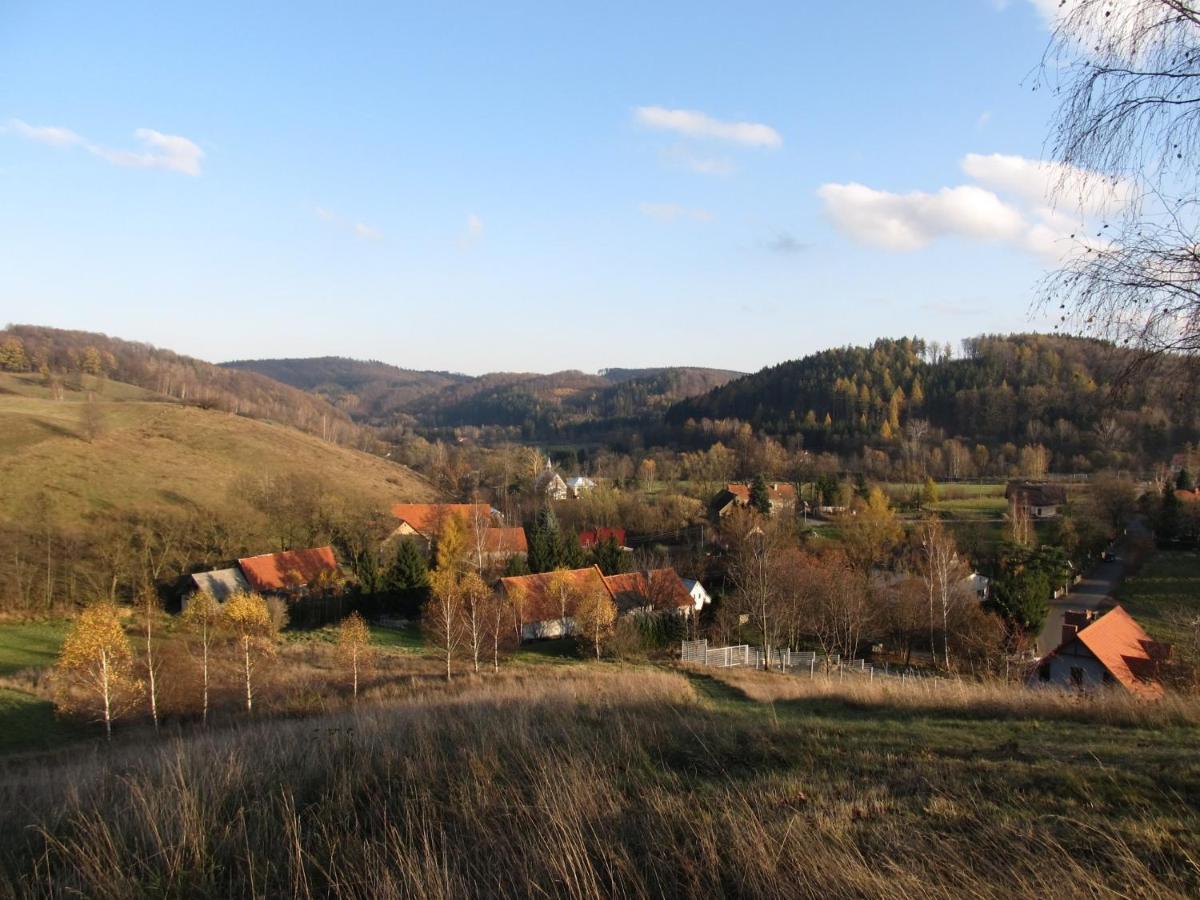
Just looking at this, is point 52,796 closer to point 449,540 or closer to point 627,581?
point 627,581

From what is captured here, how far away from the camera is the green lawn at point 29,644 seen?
1115 inches

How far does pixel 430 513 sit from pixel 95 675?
4326cm

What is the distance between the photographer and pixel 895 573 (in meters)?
44.5

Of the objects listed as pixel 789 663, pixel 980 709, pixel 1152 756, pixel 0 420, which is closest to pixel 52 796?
pixel 1152 756

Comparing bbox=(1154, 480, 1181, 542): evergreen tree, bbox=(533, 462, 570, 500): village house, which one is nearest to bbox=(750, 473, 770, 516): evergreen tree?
bbox=(533, 462, 570, 500): village house

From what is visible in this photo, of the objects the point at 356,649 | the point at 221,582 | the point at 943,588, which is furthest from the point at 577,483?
the point at 356,649

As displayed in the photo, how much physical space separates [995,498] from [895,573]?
111ft

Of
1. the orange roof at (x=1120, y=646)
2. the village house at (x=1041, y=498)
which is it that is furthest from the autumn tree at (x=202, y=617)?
the village house at (x=1041, y=498)

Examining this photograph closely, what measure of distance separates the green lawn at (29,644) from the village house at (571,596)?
2033 centimetres

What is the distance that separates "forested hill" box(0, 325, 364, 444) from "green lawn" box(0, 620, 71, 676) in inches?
1862

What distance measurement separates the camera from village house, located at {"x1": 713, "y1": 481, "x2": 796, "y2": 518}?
213ft

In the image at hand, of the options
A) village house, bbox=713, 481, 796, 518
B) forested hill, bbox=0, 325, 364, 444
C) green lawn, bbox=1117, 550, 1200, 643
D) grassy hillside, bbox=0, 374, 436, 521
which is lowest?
green lawn, bbox=1117, 550, 1200, 643

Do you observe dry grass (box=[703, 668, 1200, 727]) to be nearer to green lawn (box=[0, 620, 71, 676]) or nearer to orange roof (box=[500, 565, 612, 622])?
orange roof (box=[500, 565, 612, 622])

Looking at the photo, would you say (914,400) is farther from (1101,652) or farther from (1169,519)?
(1101,652)
